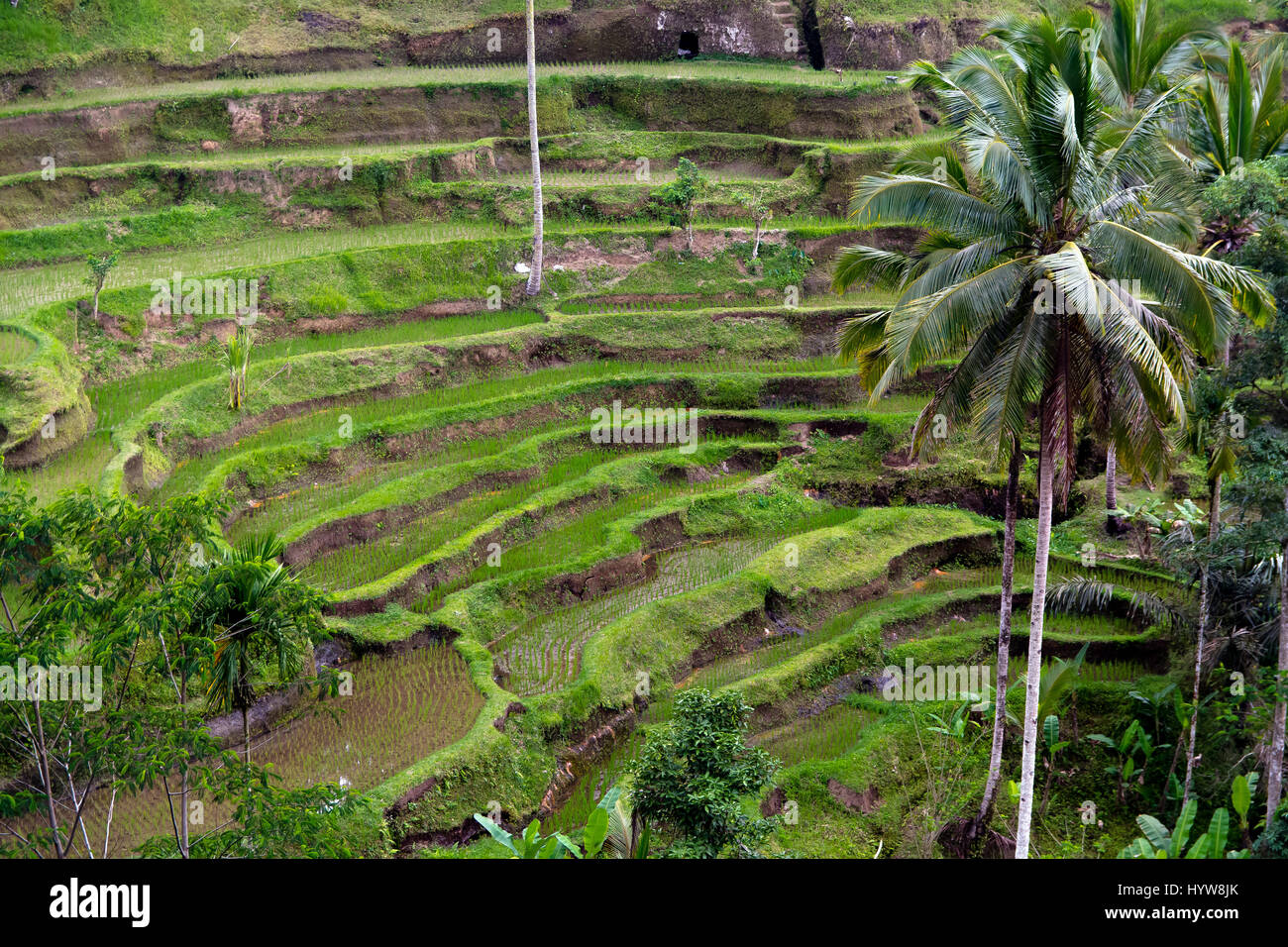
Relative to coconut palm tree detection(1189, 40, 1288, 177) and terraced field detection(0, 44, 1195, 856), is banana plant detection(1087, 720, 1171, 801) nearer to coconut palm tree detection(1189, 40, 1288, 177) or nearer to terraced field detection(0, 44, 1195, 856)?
terraced field detection(0, 44, 1195, 856)

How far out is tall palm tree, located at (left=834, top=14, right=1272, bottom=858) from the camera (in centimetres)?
1309

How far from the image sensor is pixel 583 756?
18125 millimetres

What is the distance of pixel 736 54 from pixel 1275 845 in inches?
1517

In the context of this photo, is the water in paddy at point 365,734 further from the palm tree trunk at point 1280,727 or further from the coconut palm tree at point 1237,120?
the coconut palm tree at point 1237,120

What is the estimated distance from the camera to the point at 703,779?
1381 cm

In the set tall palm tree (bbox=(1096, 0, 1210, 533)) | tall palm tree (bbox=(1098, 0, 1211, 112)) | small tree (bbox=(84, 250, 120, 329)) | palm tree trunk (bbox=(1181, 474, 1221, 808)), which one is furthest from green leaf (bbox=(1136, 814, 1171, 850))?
small tree (bbox=(84, 250, 120, 329))

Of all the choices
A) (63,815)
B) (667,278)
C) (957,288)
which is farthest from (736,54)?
(63,815)

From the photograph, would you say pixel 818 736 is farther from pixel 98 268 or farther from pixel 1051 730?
pixel 98 268

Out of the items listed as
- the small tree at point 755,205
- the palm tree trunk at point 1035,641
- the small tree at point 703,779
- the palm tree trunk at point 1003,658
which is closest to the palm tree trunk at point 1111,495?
the palm tree trunk at point 1003,658

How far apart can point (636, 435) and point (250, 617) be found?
1477cm

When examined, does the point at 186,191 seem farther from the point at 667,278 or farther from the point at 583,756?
the point at 583,756

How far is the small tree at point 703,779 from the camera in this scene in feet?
44.8

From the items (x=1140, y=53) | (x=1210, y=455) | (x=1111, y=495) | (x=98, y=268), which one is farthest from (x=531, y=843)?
(x=98, y=268)

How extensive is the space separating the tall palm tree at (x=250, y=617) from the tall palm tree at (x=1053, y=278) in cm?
738
